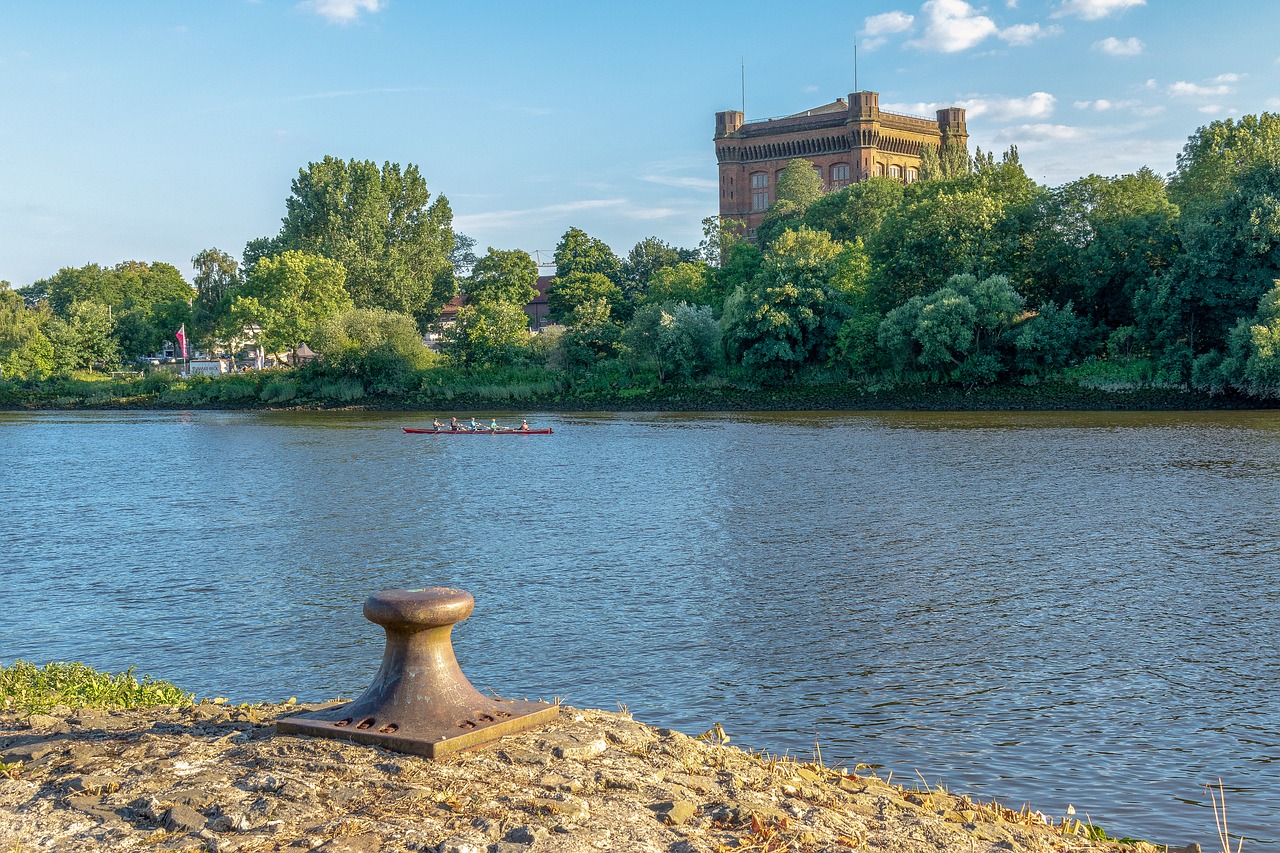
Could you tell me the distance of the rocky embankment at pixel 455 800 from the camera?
604 centimetres

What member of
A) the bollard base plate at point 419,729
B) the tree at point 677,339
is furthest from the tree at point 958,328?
the bollard base plate at point 419,729

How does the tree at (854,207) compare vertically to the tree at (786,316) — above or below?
above

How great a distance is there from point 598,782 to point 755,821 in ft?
3.27

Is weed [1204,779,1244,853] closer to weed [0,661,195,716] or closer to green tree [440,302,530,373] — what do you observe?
weed [0,661,195,716]

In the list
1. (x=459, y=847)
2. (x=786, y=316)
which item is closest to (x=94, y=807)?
(x=459, y=847)

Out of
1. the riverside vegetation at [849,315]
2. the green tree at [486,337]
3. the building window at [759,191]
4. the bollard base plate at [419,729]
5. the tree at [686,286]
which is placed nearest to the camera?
the bollard base plate at [419,729]

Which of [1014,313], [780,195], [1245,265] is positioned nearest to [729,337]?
[1014,313]

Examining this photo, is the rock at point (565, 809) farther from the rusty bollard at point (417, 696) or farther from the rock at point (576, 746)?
the rusty bollard at point (417, 696)

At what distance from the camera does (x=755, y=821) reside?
253 inches

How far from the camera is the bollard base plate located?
707 centimetres

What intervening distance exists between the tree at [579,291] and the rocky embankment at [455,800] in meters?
97.6

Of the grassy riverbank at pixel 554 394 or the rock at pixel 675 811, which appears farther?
the grassy riverbank at pixel 554 394

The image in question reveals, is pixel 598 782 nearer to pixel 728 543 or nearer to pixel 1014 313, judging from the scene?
pixel 728 543

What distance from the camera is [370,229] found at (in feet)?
337
